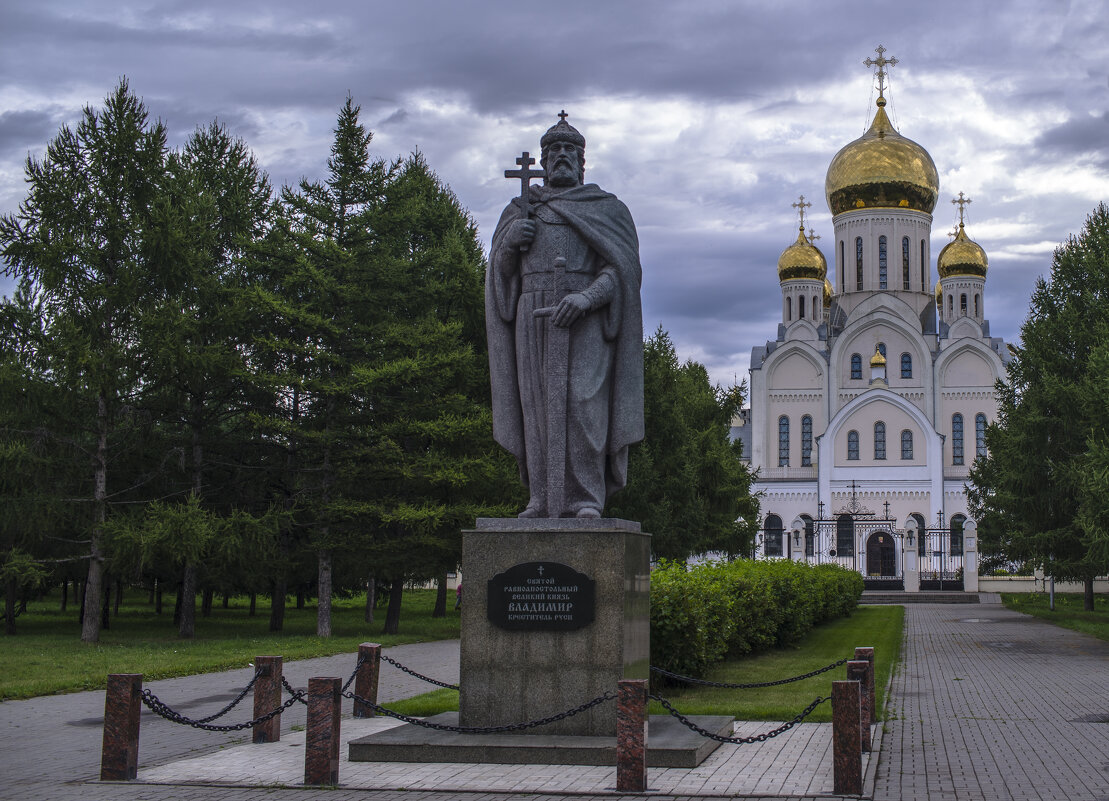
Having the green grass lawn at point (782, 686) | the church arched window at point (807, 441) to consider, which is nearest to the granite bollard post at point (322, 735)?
the green grass lawn at point (782, 686)

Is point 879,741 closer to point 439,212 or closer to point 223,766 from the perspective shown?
point 223,766

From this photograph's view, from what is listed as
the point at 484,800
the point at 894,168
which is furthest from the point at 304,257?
the point at 894,168

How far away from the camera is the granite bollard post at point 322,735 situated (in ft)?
24.6

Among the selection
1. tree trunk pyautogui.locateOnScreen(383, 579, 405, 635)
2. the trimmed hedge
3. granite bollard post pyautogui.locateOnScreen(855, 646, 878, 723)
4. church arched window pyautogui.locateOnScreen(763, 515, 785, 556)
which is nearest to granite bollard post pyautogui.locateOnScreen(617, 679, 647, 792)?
granite bollard post pyautogui.locateOnScreen(855, 646, 878, 723)

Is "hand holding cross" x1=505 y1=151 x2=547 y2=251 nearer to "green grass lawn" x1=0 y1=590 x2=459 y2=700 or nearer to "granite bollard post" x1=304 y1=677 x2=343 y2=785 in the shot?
"granite bollard post" x1=304 y1=677 x2=343 y2=785

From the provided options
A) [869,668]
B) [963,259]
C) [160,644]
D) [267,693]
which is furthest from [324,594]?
[963,259]

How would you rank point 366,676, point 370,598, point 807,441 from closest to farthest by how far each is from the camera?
point 366,676 → point 370,598 → point 807,441

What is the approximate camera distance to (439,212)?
94.6ft

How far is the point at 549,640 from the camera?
27.7 ft

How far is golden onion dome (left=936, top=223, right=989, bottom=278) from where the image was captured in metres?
62.2

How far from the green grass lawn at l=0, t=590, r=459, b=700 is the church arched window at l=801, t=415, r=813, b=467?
28.2 m

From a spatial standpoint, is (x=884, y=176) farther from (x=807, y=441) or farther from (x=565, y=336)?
(x=565, y=336)

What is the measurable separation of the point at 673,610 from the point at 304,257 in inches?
549

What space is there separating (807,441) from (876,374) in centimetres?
474
